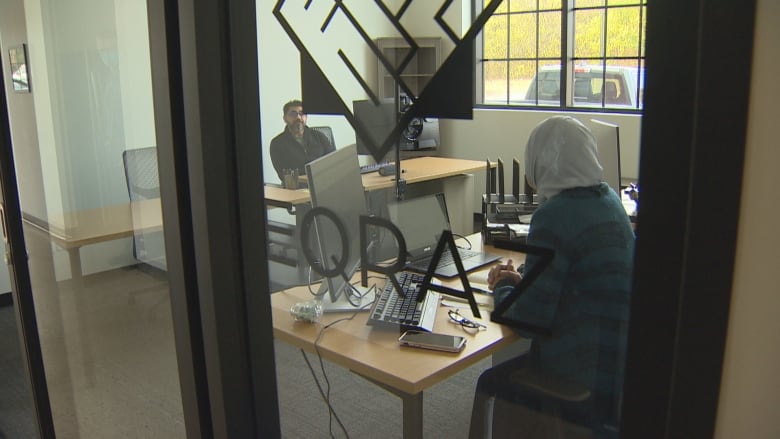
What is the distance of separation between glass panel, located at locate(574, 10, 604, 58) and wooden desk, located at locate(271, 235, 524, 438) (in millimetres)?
560

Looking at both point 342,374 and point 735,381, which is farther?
point 342,374

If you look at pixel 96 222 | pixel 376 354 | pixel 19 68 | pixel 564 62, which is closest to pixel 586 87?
pixel 564 62

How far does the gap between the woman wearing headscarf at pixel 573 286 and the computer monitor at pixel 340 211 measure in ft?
0.93

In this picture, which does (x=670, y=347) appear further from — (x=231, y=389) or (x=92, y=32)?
(x=92, y=32)

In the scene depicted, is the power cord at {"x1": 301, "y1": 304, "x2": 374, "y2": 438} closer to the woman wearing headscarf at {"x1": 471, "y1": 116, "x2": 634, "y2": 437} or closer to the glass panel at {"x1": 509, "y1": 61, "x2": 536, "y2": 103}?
the woman wearing headscarf at {"x1": 471, "y1": 116, "x2": 634, "y2": 437}

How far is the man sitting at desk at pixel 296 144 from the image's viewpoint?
113cm

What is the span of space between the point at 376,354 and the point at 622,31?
758mm

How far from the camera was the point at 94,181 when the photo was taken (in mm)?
1807

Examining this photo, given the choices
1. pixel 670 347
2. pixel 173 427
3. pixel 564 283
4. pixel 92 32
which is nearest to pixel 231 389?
pixel 173 427

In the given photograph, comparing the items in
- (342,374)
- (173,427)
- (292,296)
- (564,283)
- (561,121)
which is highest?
(561,121)

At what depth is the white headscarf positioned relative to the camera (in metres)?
0.99

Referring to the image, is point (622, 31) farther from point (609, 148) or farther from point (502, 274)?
point (502, 274)

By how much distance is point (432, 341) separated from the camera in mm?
1243

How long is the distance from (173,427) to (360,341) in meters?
0.57
